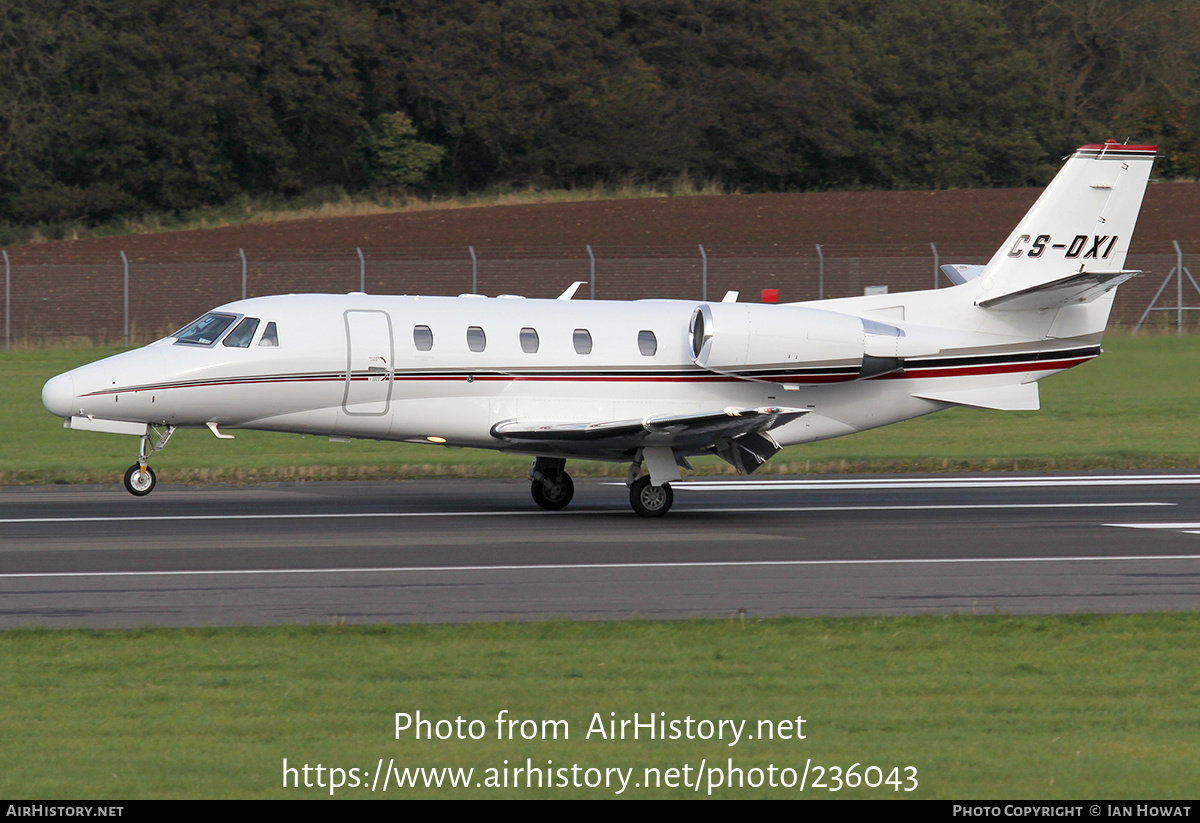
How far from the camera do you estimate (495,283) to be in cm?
4541

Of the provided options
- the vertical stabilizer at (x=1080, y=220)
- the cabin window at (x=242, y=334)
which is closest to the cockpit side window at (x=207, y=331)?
the cabin window at (x=242, y=334)

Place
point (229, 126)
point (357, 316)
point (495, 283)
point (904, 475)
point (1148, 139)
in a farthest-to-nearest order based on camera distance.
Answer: point (1148, 139) < point (229, 126) < point (495, 283) < point (904, 475) < point (357, 316)

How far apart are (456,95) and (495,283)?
22.0m

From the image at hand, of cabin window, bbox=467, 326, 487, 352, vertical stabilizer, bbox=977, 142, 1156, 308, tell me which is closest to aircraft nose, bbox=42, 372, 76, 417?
cabin window, bbox=467, 326, 487, 352

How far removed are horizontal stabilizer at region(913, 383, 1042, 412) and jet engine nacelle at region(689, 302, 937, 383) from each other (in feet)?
3.79

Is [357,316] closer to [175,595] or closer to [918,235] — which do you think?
[175,595]

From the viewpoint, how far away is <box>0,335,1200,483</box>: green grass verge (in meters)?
24.0

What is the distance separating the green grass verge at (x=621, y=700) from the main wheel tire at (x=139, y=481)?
280 inches

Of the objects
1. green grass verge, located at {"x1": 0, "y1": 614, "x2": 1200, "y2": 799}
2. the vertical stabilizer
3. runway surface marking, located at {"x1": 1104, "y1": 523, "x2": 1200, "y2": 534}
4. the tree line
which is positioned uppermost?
the tree line

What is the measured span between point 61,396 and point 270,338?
8.30 ft

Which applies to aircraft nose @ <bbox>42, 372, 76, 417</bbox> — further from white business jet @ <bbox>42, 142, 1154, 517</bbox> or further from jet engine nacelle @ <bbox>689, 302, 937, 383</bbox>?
jet engine nacelle @ <bbox>689, 302, 937, 383</bbox>

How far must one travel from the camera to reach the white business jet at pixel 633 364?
719 inches

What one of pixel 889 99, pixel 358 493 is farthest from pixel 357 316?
pixel 889 99

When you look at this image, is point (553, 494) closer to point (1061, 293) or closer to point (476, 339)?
point (476, 339)
